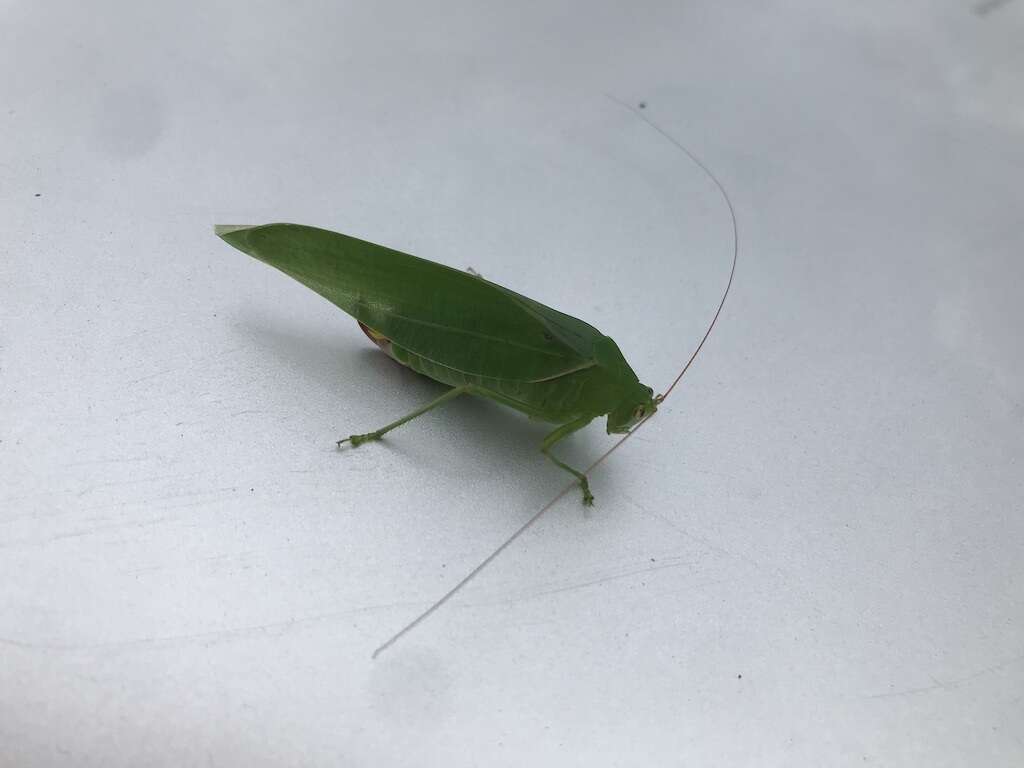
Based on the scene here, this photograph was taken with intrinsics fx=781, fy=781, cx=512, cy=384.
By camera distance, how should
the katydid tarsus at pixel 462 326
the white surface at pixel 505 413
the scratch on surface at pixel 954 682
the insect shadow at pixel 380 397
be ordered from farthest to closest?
the insect shadow at pixel 380 397
the katydid tarsus at pixel 462 326
the scratch on surface at pixel 954 682
the white surface at pixel 505 413

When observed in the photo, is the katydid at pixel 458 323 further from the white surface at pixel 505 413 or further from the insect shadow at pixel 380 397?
the white surface at pixel 505 413

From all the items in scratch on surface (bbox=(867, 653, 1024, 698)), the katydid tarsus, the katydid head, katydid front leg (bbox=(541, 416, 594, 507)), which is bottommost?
scratch on surface (bbox=(867, 653, 1024, 698))

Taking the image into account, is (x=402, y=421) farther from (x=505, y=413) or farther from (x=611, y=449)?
(x=611, y=449)

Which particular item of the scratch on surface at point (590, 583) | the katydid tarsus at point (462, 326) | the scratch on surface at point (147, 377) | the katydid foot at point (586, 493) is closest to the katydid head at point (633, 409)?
the katydid tarsus at point (462, 326)

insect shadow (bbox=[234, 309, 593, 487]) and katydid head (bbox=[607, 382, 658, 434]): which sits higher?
katydid head (bbox=[607, 382, 658, 434])

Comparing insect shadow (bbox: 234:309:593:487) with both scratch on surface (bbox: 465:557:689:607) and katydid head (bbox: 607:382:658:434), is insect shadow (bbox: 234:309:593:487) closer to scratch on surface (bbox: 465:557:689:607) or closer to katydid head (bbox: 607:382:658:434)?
katydid head (bbox: 607:382:658:434)

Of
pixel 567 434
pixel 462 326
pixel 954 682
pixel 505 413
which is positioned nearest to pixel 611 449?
pixel 567 434

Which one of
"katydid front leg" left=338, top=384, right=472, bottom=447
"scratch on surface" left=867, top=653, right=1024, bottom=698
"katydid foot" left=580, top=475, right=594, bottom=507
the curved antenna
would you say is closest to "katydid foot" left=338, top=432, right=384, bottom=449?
"katydid front leg" left=338, top=384, right=472, bottom=447

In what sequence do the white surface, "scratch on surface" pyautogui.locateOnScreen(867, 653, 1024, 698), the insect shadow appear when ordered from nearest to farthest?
the white surface < "scratch on surface" pyautogui.locateOnScreen(867, 653, 1024, 698) < the insect shadow
